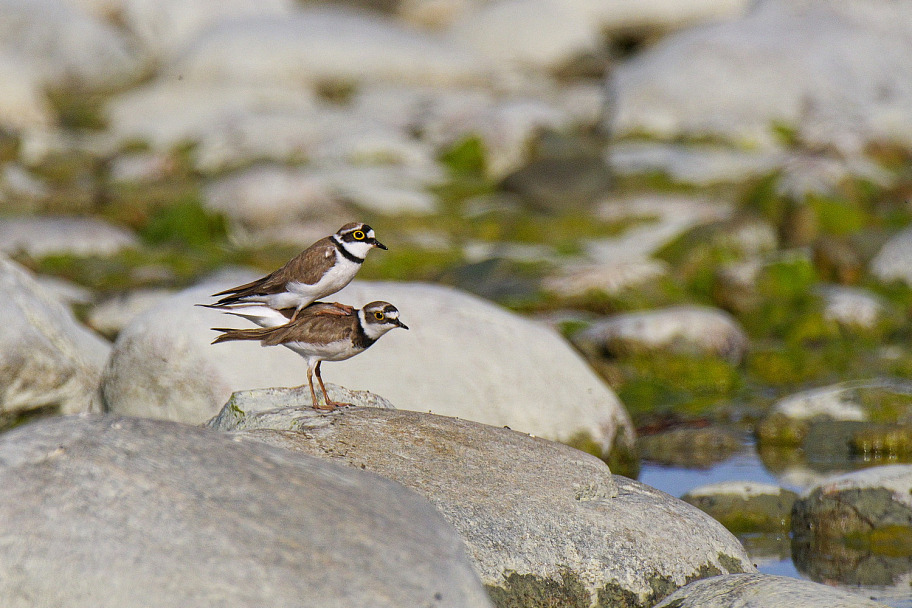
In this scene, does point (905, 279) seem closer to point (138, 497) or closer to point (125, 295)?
point (125, 295)

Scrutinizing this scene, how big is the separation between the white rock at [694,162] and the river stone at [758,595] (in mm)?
14699

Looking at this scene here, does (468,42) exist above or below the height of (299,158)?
above

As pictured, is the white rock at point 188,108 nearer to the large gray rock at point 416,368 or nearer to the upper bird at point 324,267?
the large gray rock at point 416,368

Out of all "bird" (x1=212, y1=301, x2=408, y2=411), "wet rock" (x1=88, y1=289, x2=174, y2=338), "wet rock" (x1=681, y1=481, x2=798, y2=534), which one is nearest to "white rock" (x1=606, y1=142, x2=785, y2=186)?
"wet rock" (x1=88, y1=289, x2=174, y2=338)

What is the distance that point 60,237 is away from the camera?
1700 cm

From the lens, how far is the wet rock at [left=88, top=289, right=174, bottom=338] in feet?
43.5

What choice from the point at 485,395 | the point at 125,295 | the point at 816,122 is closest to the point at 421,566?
the point at 485,395

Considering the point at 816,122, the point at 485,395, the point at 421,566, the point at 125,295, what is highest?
the point at 816,122

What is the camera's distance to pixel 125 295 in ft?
45.9

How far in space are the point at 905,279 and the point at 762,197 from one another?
131 inches

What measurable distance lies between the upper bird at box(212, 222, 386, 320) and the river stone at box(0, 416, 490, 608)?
4.23 feet

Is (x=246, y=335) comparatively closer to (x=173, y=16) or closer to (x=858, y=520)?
(x=858, y=520)

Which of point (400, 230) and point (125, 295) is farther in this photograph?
point (400, 230)

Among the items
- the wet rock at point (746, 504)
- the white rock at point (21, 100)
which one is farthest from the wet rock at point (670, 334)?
the white rock at point (21, 100)
